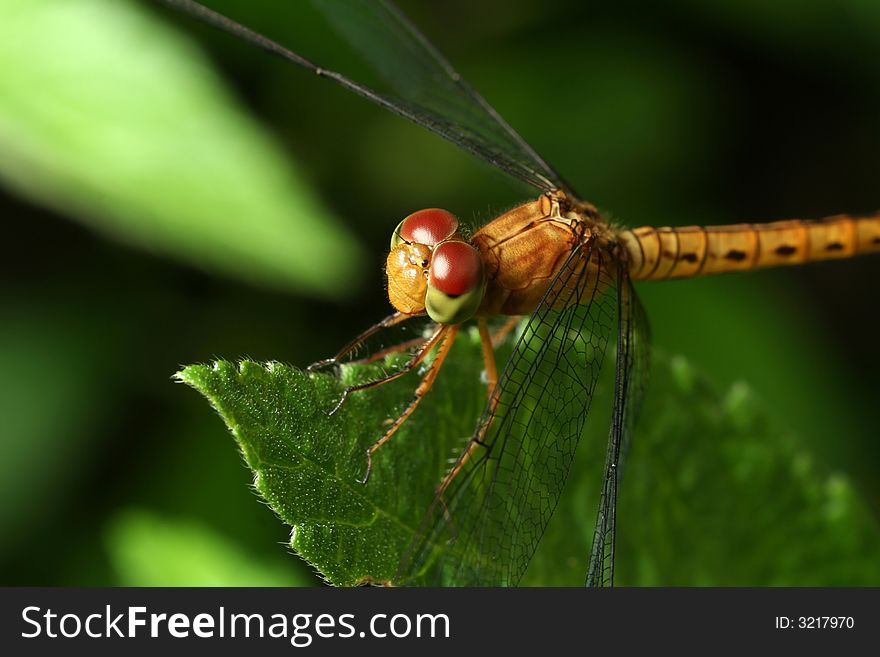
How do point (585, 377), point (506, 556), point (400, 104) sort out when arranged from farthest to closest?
1. point (400, 104)
2. point (585, 377)
3. point (506, 556)

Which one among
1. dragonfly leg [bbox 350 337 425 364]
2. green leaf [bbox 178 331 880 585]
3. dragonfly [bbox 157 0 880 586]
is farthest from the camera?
dragonfly leg [bbox 350 337 425 364]

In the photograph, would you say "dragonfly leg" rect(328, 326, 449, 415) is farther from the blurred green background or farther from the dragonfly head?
the blurred green background

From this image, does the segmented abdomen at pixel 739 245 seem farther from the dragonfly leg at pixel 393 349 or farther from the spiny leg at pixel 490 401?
the dragonfly leg at pixel 393 349

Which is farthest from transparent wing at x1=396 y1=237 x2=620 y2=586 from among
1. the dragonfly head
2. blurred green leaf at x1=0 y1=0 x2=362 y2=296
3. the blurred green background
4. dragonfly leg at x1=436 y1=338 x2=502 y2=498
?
blurred green leaf at x1=0 y1=0 x2=362 y2=296

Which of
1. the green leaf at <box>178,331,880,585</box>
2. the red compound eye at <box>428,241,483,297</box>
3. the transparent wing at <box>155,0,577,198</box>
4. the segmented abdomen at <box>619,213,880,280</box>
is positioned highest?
the transparent wing at <box>155,0,577,198</box>

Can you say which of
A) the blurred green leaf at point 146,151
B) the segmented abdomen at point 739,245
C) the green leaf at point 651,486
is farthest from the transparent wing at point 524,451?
the blurred green leaf at point 146,151

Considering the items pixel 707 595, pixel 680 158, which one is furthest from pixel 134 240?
pixel 680 158

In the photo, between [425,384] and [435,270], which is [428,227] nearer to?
[435,270]

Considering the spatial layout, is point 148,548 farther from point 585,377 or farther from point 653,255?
point 653,255
